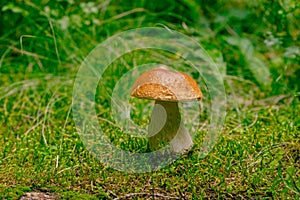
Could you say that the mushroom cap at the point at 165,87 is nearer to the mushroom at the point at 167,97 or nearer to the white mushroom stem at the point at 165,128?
the mushroom at the point at 167,97


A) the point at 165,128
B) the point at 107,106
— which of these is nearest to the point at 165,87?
the point at 165,128

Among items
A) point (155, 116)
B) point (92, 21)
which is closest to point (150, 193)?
point (155, 116)

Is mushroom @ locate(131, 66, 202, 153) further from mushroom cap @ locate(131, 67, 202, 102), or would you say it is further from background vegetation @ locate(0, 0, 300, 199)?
background vegetation @ locate(0, 0, 300, 199)

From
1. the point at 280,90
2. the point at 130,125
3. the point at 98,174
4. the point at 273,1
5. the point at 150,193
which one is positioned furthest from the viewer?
the point at 273,1

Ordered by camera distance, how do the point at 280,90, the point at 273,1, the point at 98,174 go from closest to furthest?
the point at 98,174
the point at 280,90
the point at 273,1

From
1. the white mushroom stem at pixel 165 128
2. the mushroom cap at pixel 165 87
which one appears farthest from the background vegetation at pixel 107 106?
the mushroom cap at pixel 165 87

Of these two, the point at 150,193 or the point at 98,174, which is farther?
the point at 98,174

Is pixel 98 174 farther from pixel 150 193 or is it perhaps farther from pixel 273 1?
pixel 273 1
